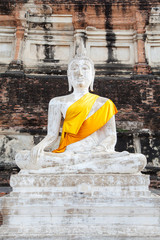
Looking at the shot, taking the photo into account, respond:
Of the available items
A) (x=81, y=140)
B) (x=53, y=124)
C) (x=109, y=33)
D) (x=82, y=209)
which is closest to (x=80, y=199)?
(x=82, y=209)

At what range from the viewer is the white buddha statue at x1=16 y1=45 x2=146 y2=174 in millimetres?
3107

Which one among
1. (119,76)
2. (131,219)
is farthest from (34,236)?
(119,76)

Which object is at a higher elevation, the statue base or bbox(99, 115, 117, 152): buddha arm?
bbox(99, 115, 117, 152): buddha arm

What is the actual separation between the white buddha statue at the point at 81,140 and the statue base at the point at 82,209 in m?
0.20

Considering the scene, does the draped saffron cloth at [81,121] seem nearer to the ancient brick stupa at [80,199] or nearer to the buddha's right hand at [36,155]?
the ancient brick stupa at [80,199]

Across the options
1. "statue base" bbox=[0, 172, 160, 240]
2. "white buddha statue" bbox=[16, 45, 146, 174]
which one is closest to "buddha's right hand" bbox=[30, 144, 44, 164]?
"white buddha statue" bbox=[16, 45, 146, 174]

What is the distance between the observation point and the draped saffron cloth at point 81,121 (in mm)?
3732

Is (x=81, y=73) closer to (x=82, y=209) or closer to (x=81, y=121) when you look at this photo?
(x=81, y=121)

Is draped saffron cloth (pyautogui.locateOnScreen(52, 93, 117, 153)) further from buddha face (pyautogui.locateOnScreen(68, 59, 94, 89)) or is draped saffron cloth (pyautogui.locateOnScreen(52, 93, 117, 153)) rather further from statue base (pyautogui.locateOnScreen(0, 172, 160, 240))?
statue base (pyautogui.locateOnScreen(0, 172, 160, 240))

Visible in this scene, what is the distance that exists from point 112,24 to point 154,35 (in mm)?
1712

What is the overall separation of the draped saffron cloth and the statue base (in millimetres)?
910

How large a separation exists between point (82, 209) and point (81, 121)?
4.67 feet

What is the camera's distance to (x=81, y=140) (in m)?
3.73

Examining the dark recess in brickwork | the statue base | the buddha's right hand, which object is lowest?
the statue base
